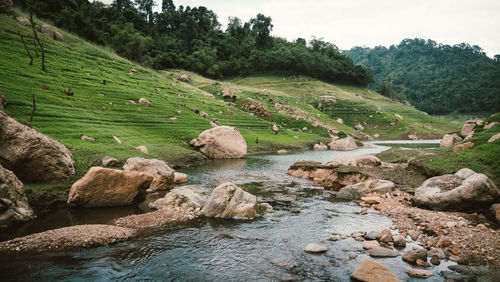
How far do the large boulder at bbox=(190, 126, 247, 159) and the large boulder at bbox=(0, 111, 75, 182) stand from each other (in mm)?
23437

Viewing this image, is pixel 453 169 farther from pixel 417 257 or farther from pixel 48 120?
pixel 48 120

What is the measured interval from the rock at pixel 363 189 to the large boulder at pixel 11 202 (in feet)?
64.7

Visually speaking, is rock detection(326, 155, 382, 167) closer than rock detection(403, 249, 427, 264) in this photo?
No

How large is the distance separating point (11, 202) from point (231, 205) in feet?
37.4

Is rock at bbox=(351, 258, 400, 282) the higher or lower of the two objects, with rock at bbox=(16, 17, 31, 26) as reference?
lower

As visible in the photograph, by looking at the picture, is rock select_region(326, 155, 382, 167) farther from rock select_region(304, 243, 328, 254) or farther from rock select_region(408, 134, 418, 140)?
rock select_region(408, 134, 418, 140)

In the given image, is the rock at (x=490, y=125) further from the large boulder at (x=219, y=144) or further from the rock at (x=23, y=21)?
the rock at (x=23, y=21)

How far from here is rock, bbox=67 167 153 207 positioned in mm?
17000

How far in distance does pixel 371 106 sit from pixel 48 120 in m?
113

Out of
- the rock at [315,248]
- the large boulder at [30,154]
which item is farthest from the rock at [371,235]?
the large boulder at [30,154]

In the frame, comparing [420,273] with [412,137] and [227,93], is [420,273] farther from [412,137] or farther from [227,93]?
[412,137]

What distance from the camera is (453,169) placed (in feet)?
64.7

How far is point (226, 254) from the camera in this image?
11.4 m

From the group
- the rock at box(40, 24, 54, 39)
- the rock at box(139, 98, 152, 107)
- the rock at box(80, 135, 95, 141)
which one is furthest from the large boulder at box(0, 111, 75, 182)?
the rock at box(40, 24, 54, 39)
